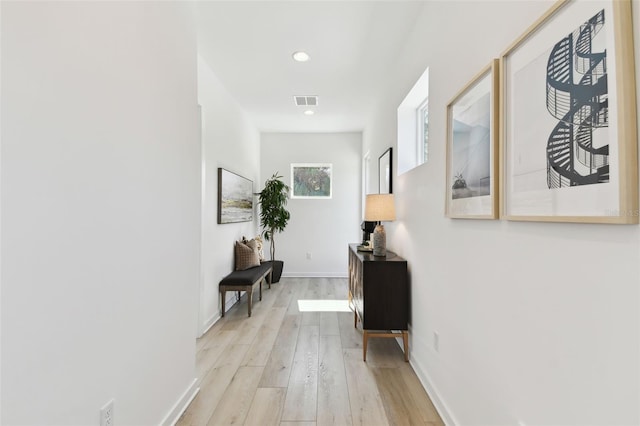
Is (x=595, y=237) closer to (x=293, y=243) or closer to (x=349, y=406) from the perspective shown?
(x=349, y=406)

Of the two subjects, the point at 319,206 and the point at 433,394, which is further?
the point at 319,206

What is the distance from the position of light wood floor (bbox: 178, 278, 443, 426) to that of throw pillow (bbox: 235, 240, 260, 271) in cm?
78

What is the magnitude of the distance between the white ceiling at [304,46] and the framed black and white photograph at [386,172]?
890 mm

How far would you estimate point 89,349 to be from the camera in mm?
1139

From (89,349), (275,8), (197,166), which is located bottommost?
(89,349)

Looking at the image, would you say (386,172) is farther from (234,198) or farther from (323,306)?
(234,198)

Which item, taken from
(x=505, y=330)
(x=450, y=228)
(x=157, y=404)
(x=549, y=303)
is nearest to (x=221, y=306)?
(x=157, y=404)

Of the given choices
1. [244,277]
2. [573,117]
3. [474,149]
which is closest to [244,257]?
[244,277]

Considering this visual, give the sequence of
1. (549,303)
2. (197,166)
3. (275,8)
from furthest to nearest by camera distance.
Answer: (275,8)
(197,166)
(549,303)

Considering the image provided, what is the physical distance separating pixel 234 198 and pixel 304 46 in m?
2.14

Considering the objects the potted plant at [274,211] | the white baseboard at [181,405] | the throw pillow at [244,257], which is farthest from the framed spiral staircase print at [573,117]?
the potted plant at [274,211]

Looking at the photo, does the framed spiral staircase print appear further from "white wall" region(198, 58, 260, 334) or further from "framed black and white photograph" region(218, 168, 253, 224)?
"framed black and white photograph" region(218, 168, 253, 224)

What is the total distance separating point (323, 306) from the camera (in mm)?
4051

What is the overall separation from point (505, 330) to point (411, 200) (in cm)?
149
